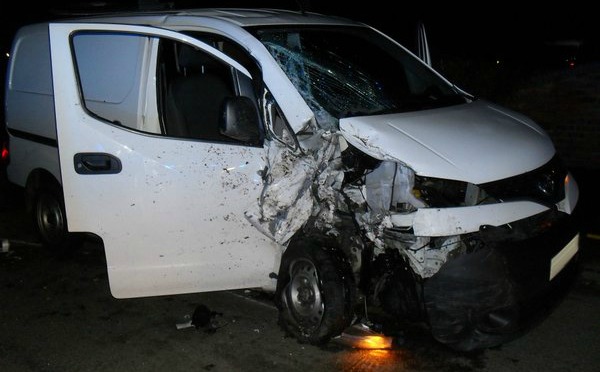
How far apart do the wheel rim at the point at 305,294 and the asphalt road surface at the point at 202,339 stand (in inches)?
8.7

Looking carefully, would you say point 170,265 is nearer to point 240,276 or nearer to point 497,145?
point 240,276

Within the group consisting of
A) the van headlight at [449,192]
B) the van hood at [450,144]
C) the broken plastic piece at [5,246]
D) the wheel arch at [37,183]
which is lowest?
the broken plastic piece at [5,246]

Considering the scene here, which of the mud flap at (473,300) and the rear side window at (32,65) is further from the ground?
the rear side window at (32,65)

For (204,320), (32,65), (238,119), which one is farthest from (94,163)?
(32,65)

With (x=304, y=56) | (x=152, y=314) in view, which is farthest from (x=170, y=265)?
(x=304, y=56)

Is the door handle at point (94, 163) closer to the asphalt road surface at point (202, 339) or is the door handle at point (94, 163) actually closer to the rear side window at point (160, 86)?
the rear side window at point (160, 86)

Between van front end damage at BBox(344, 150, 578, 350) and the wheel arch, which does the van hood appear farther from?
the wheel arch

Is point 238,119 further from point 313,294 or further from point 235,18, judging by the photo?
point 313,294

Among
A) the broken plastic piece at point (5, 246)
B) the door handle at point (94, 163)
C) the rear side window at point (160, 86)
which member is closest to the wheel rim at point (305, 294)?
the rear side window at point (160, 86)

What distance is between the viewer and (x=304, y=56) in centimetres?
426

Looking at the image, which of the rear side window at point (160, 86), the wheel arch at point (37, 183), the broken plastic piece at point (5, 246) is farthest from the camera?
the broken plastic piece at point (5, 246)

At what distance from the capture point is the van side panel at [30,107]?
526cm

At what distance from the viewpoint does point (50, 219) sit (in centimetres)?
561

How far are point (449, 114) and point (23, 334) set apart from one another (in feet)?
10.2
